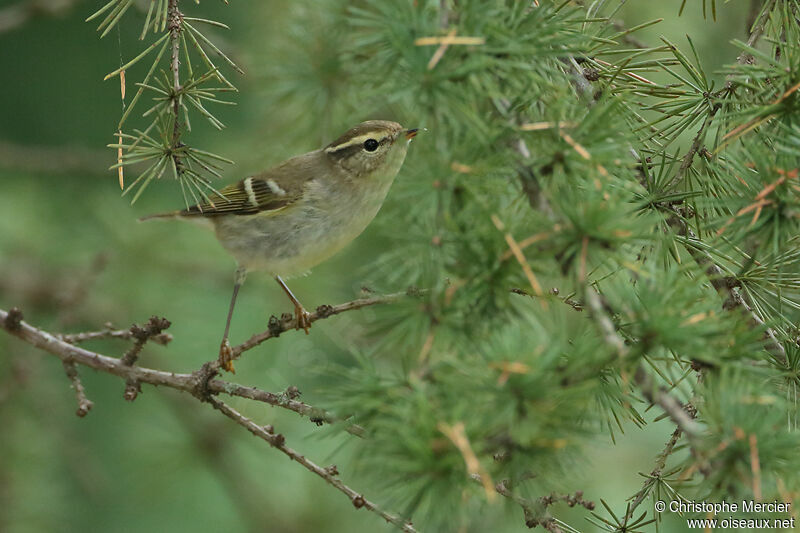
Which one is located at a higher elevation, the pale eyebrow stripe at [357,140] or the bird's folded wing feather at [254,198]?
the pale eyebrow stripe at [357,140]

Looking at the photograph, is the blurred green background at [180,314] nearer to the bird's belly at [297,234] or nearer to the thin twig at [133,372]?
the bird's belly at [297,234]

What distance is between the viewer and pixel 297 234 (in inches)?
94.0

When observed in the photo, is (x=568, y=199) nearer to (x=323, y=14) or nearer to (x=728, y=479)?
(x=728, y=479)

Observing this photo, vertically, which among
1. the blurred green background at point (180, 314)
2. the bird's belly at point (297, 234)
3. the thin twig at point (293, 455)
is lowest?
the blurred green background at point (180, 314)

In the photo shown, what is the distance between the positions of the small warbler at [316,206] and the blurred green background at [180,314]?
0.19 meters

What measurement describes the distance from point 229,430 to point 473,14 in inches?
93.6

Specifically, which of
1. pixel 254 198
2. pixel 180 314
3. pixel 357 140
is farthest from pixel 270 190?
pixel 180 314

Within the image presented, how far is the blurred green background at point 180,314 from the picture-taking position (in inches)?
109

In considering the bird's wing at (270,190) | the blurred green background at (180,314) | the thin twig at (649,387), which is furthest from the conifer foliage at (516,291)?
the blurred green background at (180,314)

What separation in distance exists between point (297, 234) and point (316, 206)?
0.10 metres

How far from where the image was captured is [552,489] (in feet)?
3.73

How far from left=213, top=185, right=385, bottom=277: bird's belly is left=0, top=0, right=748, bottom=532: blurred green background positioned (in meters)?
0.30

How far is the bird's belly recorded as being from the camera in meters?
2.33

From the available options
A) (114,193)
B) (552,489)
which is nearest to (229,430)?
(114,193)
